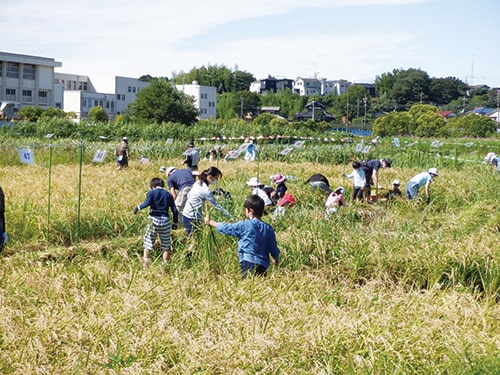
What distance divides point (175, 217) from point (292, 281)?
9.50ft

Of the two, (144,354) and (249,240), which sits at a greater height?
(249,240)

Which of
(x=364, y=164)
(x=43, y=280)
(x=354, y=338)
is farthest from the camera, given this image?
(x=364, y=164)

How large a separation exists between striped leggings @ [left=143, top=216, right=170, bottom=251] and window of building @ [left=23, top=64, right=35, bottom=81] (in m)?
62.9

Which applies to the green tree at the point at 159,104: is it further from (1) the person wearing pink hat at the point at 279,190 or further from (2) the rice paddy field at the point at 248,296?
(2) the rice paddy field at the point at 248,296

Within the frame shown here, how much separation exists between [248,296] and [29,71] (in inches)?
2615

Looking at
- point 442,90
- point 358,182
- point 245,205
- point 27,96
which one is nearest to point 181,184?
point 245,205

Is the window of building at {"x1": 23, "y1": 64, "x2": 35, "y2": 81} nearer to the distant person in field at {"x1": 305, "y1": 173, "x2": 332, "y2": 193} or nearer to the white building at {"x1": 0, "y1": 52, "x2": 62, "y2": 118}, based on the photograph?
the white building at {"x1": 0, "y1": 52, "x2": 62, "y2": 118}

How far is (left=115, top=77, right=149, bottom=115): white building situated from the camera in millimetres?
84244

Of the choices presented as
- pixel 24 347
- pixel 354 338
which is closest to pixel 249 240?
pixel 354 338

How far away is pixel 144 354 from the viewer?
16.0 feet

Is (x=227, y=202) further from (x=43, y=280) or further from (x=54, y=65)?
(x=54, y=65)

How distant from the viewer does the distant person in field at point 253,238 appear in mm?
6855

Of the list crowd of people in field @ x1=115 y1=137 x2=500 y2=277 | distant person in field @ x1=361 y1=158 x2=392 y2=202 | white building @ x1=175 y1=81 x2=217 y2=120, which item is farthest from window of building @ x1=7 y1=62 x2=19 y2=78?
crowd of people in field @ x1=115 y1=137 x2=500 y2=277

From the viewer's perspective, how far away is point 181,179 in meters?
10.4
